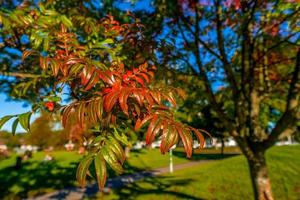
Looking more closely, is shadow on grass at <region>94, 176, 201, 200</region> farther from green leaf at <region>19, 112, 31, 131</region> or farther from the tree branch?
green leaf at <region>19, 112, 31, 131</region>

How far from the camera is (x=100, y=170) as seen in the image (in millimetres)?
1505

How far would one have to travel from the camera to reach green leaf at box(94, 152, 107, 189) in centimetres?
149

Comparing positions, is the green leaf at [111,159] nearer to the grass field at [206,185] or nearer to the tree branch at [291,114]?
the tree branch at [291,114]

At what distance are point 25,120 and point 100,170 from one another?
649 millimetres

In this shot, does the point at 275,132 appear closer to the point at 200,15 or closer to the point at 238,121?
the point at 238,121

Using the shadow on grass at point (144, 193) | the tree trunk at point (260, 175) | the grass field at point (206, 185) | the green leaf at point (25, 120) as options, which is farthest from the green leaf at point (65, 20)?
the shadow on grass at point (144, 193)

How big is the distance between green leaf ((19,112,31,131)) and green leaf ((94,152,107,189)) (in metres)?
0.53

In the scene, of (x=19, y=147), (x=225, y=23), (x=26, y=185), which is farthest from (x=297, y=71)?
(x=19, y=147)

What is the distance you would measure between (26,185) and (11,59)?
46.8 ft

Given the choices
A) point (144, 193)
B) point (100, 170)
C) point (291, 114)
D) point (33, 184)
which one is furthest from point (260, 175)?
point (33, 184)

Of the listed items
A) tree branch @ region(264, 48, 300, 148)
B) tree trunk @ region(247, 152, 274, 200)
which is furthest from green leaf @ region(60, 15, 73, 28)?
tree trunk @ region(247, 152, 274, 200)

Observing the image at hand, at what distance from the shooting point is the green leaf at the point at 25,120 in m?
1.74

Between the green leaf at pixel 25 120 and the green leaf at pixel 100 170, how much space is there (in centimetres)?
53

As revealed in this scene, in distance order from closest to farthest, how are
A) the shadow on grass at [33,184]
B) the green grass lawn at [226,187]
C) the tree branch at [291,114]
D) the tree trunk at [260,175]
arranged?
the tree branch at [291,114]
the tree trunk at [260,175]
the green grass lawn at [226,187]
the shadow on grass at [33,184]
